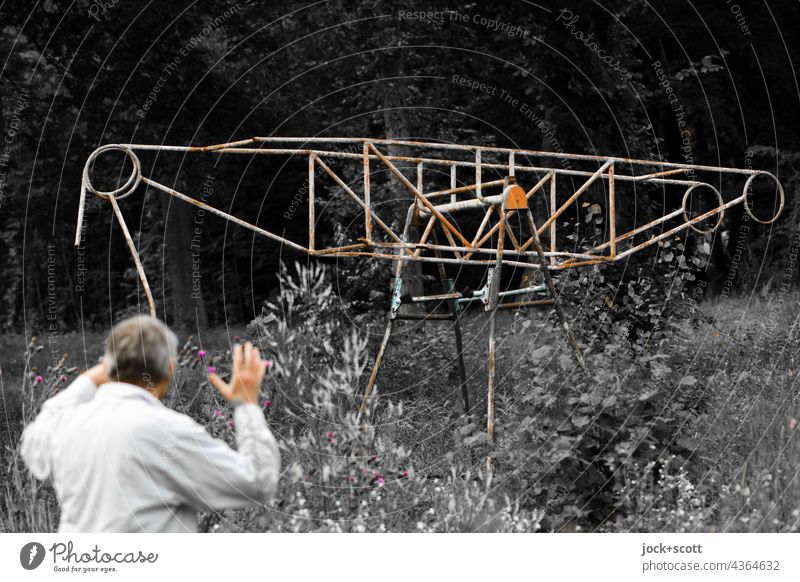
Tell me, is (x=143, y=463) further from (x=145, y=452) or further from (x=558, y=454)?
(x=558, y=454)

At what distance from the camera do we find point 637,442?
18.0 feet

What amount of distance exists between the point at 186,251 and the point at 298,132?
3.12m

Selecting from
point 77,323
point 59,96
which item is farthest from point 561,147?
point 77,323

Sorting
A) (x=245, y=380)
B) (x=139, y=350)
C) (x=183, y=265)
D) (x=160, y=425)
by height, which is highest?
(x=183, y=265)

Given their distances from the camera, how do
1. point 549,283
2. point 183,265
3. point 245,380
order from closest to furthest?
point 245,380, point 549,283, point 183,265

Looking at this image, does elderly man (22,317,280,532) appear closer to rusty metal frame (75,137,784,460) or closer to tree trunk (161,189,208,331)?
rusty metal frame (75,137,784,460)

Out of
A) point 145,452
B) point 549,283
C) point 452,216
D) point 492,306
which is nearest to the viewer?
point 145,452

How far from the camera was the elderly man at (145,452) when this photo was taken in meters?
3.14

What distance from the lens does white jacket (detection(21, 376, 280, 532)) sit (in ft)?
10.3

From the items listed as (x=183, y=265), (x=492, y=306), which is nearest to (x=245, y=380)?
(x=492, y=306)

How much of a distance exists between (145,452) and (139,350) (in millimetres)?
354
